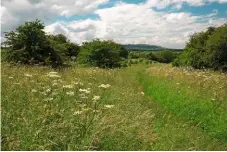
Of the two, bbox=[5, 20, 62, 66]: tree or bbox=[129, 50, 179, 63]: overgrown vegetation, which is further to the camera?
bbox=[129, 50, 179, 63]: overgrown vegetation

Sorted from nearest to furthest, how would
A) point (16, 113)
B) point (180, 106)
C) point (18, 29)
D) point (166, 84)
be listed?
1. point (16, 113)
2. point (180, 106)
3. point (166, 84)
4. point (18, 29)

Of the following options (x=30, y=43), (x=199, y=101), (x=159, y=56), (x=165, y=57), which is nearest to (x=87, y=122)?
(x=199, y=101)

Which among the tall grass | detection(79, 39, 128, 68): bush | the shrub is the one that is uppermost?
detection(79, 39, 128, 68): bush

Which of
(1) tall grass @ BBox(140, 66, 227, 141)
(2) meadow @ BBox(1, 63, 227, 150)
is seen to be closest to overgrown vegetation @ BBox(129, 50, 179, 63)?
(1) tall grass @ BBox(140, 66, 227, 141)

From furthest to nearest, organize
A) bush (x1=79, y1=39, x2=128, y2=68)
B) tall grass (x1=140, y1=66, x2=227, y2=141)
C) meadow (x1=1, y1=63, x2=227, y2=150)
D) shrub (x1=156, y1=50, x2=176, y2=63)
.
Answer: shrub (x1=156, y1=50, x2=176, y2=63) → bush (x1=79, y1=39, x2=128, y2=68) → tall grass (x1=140, y1=66, x2=227, y2=141) → meadow (x1=1, y1=63, x2=227, y2=150)

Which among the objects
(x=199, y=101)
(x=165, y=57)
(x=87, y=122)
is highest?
(x=87, y=122)

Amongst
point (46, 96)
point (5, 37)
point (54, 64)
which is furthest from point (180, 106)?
point (5, 37)

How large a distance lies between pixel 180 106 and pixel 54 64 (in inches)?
341

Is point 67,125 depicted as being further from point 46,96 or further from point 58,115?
point 46,96

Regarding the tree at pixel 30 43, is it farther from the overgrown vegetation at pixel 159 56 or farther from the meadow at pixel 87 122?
the overgrown vegetation at pixel 159 56

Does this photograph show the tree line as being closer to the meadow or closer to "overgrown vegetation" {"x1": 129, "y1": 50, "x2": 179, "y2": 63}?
the meadow

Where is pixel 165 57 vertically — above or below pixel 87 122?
below

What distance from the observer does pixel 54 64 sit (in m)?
18.3

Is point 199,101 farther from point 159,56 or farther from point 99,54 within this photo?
point 159,56
